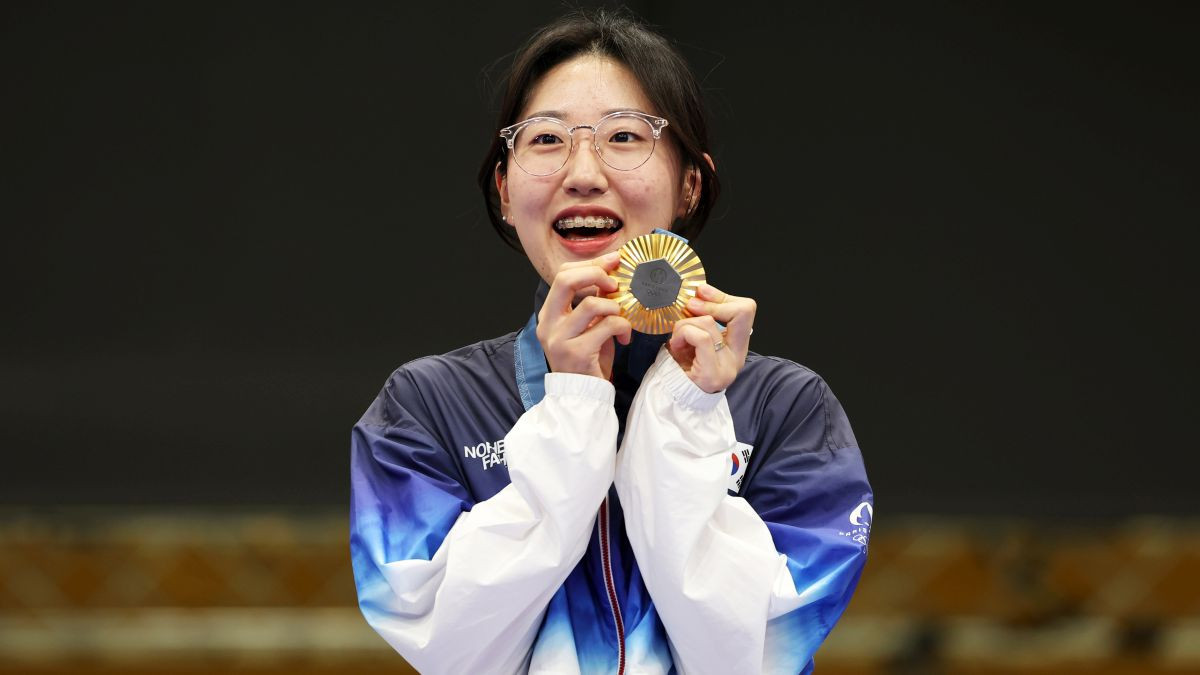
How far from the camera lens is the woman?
1.09 metres

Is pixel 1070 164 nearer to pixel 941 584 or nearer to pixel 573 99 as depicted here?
pixel 941 584

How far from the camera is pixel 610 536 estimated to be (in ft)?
3.93

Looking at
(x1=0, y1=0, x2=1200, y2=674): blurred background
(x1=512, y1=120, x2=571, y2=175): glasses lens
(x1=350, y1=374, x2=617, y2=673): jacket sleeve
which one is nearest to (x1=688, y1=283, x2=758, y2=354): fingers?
(x1=350, y1=374, x2=617, y2=673): jacket sleeve

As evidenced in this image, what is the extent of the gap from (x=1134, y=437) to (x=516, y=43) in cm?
138

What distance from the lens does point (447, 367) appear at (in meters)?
1.35

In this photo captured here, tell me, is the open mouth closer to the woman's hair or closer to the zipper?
the woman's hair

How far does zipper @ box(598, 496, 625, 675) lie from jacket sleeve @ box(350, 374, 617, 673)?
0.07m

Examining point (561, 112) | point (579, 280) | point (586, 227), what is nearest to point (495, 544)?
point (579, 280)

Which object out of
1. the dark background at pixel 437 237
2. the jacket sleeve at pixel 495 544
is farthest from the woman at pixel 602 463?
the dark background at pixel 437 237

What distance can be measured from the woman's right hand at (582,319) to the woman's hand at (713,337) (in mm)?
56

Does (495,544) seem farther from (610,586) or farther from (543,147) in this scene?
(543,147)

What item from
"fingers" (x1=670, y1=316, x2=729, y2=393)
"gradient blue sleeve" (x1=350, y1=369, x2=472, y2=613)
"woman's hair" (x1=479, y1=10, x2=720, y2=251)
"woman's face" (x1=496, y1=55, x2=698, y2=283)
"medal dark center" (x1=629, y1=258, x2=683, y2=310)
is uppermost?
"woman's hair" (x1=479, y1=10, x2=720, y2=251)

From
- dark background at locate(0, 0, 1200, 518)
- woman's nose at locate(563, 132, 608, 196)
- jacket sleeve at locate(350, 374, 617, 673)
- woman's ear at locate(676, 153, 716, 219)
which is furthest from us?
dark background at locate(0, 0, 1200, 518)

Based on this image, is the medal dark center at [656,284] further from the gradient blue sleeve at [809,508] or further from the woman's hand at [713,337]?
the gradient blue sleeve at [809,508]
